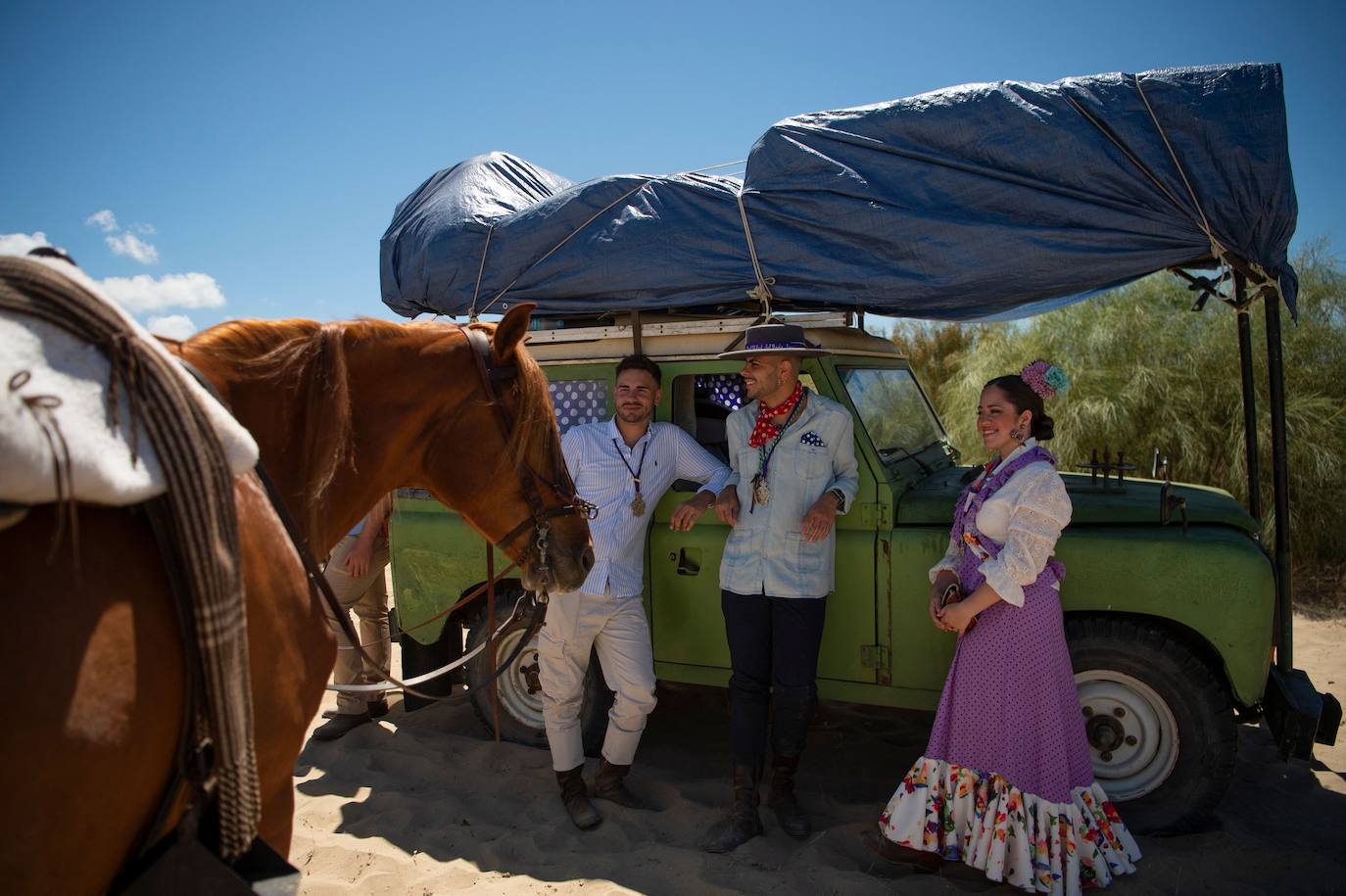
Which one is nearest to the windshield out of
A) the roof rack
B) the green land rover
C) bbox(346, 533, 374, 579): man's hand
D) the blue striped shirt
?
the green land rover

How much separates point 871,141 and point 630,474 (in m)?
1.96

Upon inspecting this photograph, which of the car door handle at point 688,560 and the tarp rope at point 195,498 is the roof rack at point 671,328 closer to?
the car door handle at point 688,560

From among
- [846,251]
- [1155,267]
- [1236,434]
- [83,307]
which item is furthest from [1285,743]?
[1236,434]

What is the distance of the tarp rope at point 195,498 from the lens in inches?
57.9

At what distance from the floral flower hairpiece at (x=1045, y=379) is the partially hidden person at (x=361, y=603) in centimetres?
332

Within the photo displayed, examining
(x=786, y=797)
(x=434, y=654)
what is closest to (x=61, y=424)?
(x=786, y=797)

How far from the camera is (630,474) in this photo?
3.99m

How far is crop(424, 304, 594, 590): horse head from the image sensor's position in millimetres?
2566

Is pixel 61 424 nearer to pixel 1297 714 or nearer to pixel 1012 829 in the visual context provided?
pixel 1012 829

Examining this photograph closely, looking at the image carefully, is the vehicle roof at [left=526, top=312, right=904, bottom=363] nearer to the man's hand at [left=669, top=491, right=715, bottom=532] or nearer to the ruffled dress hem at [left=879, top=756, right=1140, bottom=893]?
the man's hand at [left=669, top=491, right=715, bottom=532]

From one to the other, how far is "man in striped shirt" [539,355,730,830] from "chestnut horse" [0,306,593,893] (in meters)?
1.10

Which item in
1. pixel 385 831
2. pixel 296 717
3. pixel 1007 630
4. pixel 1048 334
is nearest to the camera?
pixel 296 717

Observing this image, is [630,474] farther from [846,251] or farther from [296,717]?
[296,717]

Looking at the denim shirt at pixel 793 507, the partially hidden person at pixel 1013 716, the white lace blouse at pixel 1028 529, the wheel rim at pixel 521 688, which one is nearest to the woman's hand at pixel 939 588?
the partially hidden person at pixel 1013 716
